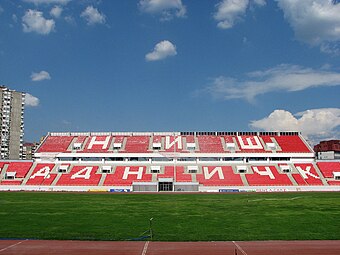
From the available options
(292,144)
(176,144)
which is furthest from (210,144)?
(292,144)

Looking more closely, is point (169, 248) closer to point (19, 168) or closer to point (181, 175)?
point (181, 175)

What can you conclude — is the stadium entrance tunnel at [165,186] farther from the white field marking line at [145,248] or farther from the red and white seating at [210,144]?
the white field marking line at [145,248]

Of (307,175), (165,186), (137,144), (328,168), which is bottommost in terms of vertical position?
(165,186)

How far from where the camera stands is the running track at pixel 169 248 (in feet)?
51.4

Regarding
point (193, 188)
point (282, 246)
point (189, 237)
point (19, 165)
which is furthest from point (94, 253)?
point (19, 165)

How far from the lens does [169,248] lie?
16516mm

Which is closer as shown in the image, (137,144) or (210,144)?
(210,144)

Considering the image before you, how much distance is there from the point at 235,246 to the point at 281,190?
56857 mm

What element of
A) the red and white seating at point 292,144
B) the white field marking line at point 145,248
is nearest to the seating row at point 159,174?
the red and white seating at point 292,144

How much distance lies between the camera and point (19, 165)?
81250 mm

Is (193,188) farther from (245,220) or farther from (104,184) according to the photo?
(245,220)

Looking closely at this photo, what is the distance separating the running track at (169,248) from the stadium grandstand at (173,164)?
176 ft

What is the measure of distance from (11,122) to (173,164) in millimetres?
84827

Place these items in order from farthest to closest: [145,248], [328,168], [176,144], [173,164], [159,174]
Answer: [176,144]
[173,164]
[328,168]
[159,174]
[145,248]
